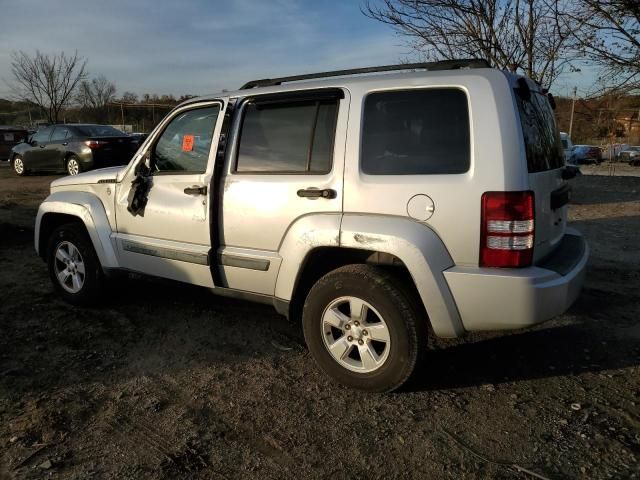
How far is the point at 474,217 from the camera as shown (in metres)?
2.79

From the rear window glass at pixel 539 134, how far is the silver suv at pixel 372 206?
0.07ft

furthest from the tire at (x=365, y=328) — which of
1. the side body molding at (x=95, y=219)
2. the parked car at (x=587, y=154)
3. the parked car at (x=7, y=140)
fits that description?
the parked car at (x=587, y=154)

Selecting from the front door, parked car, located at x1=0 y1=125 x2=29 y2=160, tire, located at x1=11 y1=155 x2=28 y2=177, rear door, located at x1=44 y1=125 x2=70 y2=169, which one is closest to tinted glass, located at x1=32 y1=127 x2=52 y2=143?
rear door, located at x1=44 y1=125 x2=70 y2=169

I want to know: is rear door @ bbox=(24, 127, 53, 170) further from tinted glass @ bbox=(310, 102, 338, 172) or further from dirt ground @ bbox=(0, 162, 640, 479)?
tinted glass @ bbox=(310, 102, 338, 172)

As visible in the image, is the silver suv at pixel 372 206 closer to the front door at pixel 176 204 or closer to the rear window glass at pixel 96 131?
the front door at pixel 176 204

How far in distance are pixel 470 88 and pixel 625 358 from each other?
236 centimetres

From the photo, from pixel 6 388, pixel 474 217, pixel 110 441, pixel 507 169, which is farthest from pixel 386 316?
pixel 6 388

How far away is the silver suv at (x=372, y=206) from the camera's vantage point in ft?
9.21

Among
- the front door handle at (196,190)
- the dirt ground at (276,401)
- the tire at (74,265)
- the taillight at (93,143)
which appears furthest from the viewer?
the taillight at (93,143)

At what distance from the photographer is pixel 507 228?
9.04ft

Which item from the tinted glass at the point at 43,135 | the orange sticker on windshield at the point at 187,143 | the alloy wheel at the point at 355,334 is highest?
the tinted glass at the point at 43,135

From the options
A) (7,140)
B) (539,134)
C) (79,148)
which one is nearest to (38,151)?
(79,148)

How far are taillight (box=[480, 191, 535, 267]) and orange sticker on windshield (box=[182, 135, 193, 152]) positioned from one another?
2.29 m

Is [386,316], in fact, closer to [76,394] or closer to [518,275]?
[518,275]
